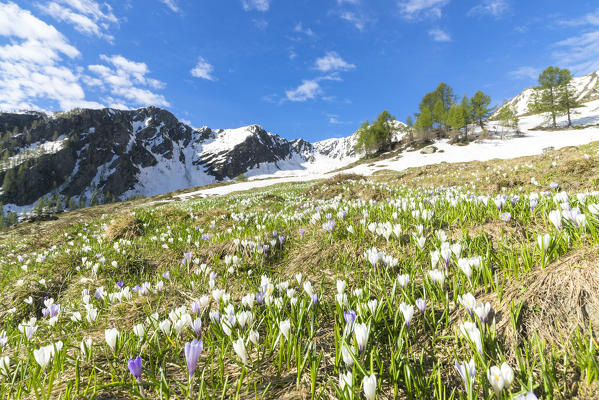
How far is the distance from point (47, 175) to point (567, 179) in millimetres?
220199

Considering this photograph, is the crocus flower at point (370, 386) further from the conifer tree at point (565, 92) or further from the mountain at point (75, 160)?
the mountain at point (75, 160)

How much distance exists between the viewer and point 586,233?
6.74ft

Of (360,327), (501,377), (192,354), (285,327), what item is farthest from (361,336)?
(192,354)

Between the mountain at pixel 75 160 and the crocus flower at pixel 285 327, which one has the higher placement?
the mountain at pixel 75 160

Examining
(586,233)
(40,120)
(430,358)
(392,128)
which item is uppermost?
(40,120)

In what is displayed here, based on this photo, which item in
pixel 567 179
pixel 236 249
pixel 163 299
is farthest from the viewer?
pixel 567 179

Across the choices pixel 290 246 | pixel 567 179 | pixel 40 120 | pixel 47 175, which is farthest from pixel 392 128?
pixel 40 120

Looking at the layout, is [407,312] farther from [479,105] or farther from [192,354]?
[479,105]

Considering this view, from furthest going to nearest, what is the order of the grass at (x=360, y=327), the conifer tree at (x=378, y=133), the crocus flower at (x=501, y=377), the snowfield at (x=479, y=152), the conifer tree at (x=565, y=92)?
the conifer tree at (x=378, y=133)
the conifer tree at (x=565, y=92)
the snowfield at (x=479, y=152)
the grass at (x=360, y=327)
the crocus flower at (x=501, y=377)

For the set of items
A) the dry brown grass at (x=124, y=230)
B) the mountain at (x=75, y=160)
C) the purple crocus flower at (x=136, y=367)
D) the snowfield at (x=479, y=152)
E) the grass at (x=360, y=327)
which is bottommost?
the grass at (x=360, y=327)

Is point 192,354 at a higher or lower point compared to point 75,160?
lower

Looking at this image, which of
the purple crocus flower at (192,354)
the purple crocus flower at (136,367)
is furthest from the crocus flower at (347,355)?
the purple crocus flower at (136,367)

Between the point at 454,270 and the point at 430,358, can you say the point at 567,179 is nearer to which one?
the point at 454,270

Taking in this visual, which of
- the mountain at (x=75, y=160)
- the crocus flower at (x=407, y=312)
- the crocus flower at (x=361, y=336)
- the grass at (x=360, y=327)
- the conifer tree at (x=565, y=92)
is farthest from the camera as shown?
the mountain at (x=75, y=160)
